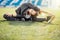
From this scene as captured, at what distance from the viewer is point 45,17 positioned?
1.41 m

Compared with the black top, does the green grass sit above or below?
below

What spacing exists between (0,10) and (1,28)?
19cm

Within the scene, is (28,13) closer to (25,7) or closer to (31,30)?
(25,7)

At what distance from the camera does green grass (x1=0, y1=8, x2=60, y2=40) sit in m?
1.38

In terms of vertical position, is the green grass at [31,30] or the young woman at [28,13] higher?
the young woman at [28,13]

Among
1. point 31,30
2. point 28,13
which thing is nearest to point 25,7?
point 28,13

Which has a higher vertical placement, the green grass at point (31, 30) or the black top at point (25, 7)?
the black top at point (25, 7)

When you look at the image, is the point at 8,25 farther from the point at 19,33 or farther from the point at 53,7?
the point at 53,7

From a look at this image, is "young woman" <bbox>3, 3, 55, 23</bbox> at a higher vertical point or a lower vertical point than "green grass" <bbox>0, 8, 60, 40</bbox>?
higher

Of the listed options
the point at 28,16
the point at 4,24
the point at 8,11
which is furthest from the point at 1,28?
the point at 28,16

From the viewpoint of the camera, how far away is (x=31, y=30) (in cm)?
139

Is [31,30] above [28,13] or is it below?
below

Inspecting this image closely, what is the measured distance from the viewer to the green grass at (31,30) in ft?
4.51

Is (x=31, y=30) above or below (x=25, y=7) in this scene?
below
